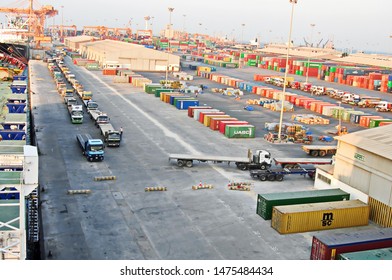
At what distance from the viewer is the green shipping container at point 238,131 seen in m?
59.1

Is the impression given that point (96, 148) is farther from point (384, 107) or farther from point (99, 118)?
point (384, 107)

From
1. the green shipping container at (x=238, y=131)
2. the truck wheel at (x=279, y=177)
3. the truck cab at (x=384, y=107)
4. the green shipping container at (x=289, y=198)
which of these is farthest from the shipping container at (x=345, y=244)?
the truck cab at (x=384, y=107)

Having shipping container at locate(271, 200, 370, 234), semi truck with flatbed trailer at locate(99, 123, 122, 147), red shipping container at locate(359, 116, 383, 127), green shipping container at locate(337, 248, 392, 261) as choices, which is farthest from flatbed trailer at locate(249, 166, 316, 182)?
red shipping container at locate(359, 116, 383, 127)

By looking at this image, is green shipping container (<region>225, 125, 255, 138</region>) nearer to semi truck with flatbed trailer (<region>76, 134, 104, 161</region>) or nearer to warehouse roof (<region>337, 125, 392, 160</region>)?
semi truck with flatbed trailer (<region>76, 134, 104, 161</region>)

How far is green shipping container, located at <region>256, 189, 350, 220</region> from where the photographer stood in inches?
1300

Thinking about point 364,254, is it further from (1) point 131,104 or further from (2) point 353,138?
(1) point 131,104

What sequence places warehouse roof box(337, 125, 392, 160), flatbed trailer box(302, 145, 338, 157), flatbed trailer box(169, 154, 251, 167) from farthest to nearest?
flatbed trailer box(302, 145, 338, 157) < flatbed trailer box(169, 154, 251, 167) < warehouse roof box(337, 125, 392, 160)

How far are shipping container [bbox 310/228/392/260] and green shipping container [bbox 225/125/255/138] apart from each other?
33.1 m

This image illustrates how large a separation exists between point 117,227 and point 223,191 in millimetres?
11246

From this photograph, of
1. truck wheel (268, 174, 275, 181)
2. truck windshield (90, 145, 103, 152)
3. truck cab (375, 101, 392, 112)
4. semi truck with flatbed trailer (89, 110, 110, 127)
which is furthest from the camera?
truck cab (375, 101, 392, 112)

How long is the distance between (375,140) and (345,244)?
44.2 feet

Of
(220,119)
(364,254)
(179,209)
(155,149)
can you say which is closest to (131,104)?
(220,119)

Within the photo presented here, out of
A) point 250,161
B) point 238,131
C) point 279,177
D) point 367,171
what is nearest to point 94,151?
point 250,161

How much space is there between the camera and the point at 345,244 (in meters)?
25.4
